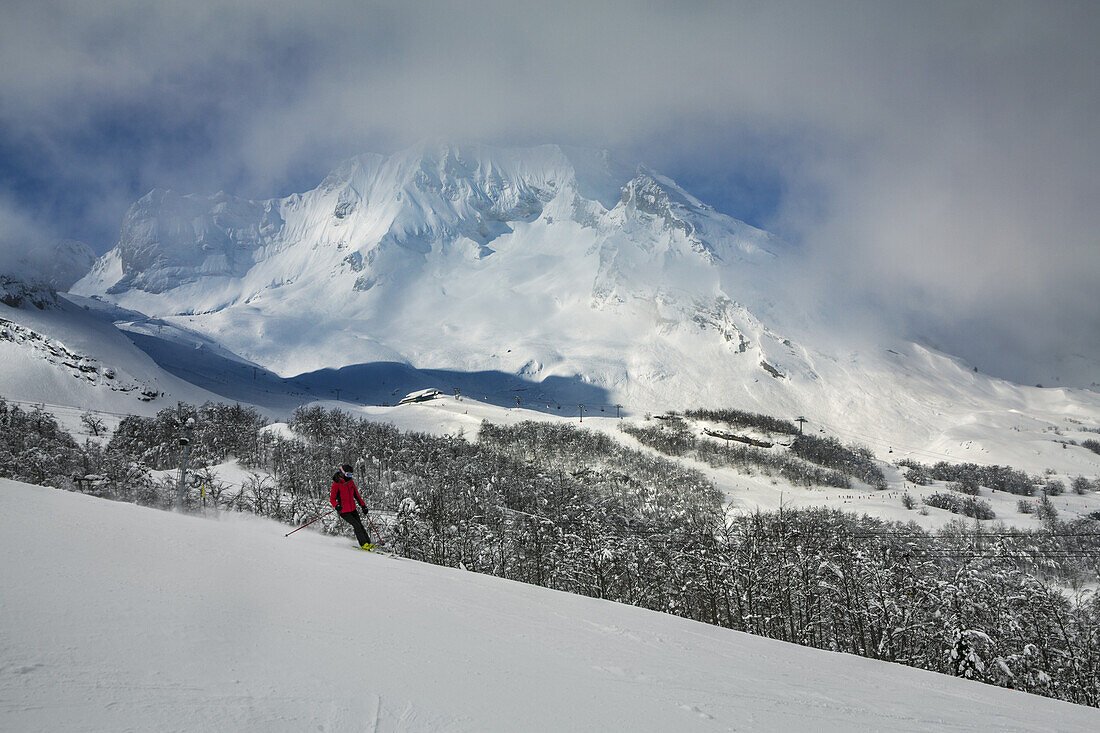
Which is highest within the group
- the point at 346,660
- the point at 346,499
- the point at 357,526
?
the point at 346,660

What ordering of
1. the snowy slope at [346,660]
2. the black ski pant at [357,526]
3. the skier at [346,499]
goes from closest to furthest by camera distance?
1. the snowy slope at [346,660]
2. the black ski pant at [357,526]
3. the skier at [346,499]

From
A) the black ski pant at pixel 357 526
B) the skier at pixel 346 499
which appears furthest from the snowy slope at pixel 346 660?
the skier at pixel 346 499

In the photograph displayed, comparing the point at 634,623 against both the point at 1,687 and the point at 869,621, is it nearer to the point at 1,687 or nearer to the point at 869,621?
the point at 1,687

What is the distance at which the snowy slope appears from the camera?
2.78 meters

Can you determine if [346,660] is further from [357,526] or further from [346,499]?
[346,499]

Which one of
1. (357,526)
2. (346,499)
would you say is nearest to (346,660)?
(357,526)

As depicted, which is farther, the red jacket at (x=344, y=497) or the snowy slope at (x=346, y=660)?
the red jacket at (x=344, y=497)

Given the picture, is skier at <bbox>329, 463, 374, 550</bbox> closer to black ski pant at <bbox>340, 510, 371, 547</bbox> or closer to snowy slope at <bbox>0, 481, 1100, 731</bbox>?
black ski pant at <bbox>340, 510, 371, 547</bbox>

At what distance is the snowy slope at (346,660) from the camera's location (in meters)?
2.78

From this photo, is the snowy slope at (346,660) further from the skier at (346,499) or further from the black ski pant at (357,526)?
the skier at (346,499)

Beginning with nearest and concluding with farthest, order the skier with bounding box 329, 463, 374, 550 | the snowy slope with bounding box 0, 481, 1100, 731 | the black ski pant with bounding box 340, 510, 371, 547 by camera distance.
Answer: the snowy slope with bounding box 0, 481, 1100, 731, the black ski pant with bounding box 340, 510, 371, 547, the skier with bounding box 329, 463, 374, 550

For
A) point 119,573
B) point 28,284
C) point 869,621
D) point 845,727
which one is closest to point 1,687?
point 119,573

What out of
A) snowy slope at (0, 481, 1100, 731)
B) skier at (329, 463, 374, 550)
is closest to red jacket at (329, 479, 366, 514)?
skier at (329, 463, 374, 550)

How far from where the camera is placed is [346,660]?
12.6 ft
